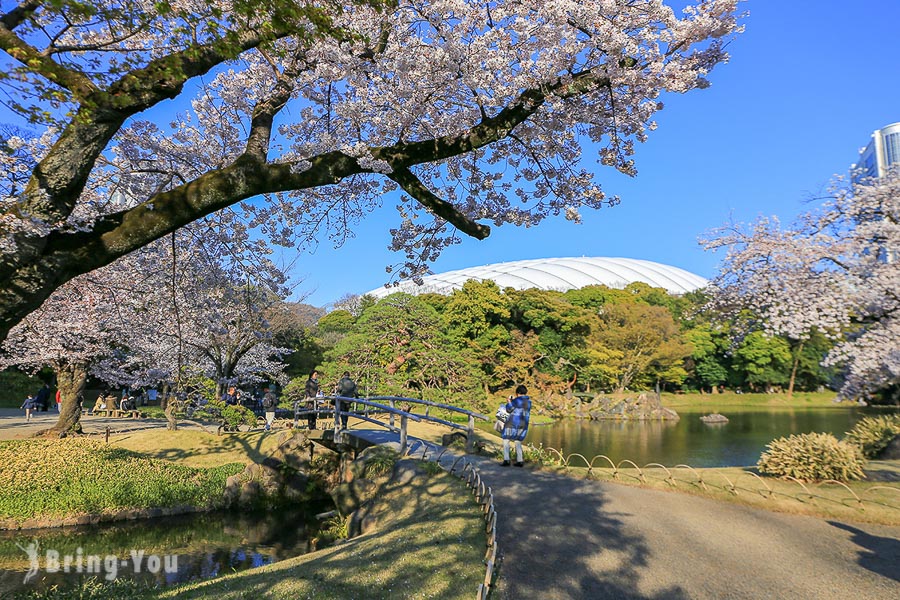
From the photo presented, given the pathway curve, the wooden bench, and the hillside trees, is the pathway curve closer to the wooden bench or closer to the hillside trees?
the hillside trees

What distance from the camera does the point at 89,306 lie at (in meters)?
13.4

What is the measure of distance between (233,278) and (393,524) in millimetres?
4338

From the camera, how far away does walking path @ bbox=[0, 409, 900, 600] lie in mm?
4574

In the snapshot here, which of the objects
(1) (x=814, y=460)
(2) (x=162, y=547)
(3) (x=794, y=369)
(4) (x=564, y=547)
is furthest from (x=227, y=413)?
(3) (x=794, y=369)

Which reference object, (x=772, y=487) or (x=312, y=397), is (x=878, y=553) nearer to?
(x=772, y=487)

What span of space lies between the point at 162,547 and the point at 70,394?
754 centimetres

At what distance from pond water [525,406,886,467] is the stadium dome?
1132 inches

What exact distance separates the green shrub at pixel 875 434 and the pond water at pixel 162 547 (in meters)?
12.0

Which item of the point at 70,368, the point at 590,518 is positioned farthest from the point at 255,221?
the point at 70,368

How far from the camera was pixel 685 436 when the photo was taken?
915 inches

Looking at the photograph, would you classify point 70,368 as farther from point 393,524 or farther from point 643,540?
point 643,540

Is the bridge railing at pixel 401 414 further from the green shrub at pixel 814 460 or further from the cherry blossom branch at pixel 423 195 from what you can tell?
the green shrub at pixel 814 460

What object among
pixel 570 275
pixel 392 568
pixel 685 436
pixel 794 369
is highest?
pixel 570 275

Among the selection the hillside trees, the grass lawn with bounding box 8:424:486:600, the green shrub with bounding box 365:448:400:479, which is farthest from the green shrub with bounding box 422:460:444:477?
the hillside trees
